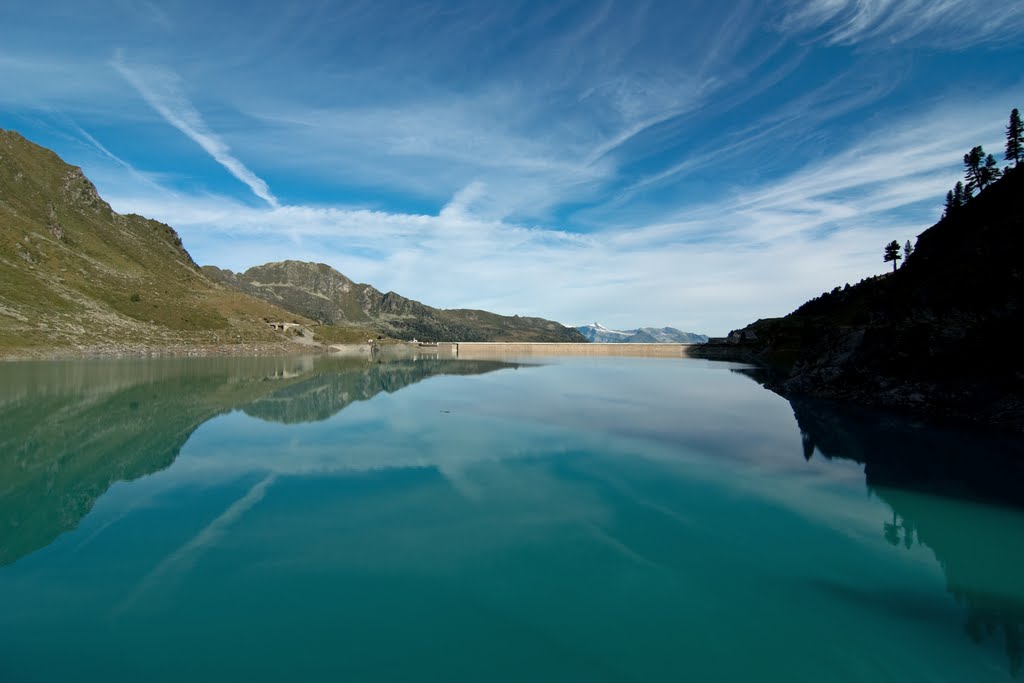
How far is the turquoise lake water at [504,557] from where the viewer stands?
10.0m

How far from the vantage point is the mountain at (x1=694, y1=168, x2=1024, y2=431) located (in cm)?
3591

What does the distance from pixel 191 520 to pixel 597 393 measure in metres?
48.9

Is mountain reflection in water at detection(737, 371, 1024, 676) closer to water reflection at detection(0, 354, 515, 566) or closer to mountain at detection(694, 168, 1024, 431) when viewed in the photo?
mountain at detection(694, 168, 1024, 431)

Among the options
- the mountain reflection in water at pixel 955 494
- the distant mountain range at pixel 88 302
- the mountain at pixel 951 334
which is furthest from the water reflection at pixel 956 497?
the distant mountain range at pixel 88 302

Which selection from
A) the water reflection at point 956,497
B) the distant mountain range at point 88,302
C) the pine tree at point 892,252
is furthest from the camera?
the pine tree at point 892,252

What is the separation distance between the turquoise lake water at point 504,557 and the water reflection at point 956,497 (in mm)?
124

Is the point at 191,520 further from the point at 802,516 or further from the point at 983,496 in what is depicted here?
the point at 983,496

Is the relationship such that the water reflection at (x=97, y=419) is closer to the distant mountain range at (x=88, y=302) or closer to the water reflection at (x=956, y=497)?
the water reflection at (x=956, y=497)

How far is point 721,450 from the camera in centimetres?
2995

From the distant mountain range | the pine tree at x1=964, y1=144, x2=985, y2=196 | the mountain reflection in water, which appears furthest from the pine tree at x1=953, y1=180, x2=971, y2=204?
the distant mountain range

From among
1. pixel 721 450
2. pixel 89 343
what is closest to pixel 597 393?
pixel 721 450

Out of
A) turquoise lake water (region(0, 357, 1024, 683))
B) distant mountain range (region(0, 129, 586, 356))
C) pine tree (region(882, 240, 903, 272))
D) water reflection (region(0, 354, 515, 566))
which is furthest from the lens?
pine tree (region(882, 240, 903, 272))

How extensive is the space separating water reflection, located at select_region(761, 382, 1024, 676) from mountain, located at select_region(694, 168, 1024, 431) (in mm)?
4311

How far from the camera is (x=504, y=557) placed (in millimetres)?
14773
